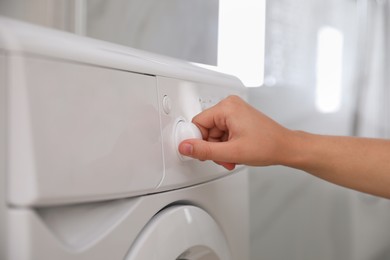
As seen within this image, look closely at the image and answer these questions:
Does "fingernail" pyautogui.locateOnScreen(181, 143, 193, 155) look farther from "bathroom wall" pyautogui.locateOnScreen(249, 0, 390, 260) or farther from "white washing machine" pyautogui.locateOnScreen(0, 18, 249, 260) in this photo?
"bathroom wall" pyautogui.locateOnScreen(249, 0, 390, 260)

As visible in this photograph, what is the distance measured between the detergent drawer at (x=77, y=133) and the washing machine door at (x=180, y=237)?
0.18ft

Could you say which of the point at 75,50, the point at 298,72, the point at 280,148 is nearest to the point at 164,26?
the point at 298,72

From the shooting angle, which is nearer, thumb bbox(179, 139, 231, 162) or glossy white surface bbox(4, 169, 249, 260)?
glossy white surface bbox(4, 169, 249, 260)

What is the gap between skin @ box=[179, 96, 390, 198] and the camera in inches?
22.1

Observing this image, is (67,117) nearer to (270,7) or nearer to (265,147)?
(265,147)

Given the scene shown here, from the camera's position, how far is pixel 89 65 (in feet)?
1.36

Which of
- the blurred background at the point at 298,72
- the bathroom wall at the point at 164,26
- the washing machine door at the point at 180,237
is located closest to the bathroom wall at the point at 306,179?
the blurred background at the point at 298,72

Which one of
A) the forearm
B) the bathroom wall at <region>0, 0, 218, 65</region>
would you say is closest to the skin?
the forearm

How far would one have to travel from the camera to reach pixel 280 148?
23.7 inches

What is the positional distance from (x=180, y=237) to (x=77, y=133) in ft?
0.72

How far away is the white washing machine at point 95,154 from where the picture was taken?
0.35 metres

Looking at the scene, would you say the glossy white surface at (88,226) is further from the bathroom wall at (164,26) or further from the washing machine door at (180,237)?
the bathroom wall at (164,26)

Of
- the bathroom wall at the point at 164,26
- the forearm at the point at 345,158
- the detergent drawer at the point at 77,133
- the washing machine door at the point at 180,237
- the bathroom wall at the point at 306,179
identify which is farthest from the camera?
the bathroom wall at the point at 164,26

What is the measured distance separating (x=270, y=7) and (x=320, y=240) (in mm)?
703
